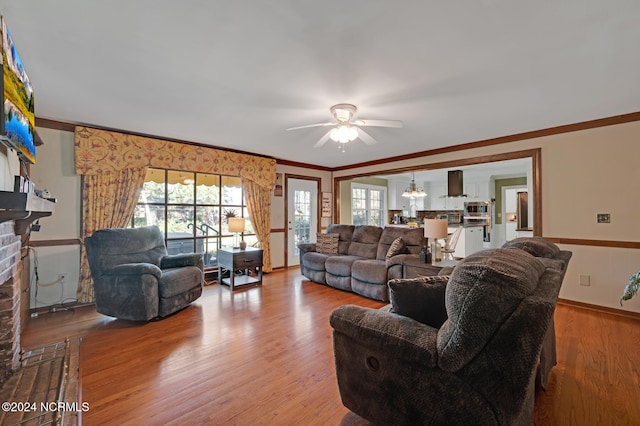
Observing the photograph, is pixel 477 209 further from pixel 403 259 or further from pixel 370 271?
pixel 370 271

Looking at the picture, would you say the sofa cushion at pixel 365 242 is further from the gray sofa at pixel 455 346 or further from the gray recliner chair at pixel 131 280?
the gray sofa at pixel 455 346

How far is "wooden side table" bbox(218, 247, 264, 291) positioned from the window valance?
143 cm

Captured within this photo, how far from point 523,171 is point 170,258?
7.98 m

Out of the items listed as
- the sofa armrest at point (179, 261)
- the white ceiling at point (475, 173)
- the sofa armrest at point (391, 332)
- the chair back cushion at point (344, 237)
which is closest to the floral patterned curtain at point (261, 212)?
the chair back cushion at point (344, 237)

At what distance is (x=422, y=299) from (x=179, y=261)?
3267 millimetres

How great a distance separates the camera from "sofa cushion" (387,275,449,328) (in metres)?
1.49

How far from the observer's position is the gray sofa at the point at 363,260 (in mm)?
3824

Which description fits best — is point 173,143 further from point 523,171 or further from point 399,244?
point 523,171

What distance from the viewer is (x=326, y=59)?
2.07 meters

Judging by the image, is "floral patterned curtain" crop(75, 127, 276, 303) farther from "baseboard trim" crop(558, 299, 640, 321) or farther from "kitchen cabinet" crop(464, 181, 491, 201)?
"kitchen cabinet" crop(464, 181, 491, 201)

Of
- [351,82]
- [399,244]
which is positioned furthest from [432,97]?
[399,244]

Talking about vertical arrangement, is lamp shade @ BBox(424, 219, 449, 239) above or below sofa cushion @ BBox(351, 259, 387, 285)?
above

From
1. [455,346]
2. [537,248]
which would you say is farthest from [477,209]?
[455,346]

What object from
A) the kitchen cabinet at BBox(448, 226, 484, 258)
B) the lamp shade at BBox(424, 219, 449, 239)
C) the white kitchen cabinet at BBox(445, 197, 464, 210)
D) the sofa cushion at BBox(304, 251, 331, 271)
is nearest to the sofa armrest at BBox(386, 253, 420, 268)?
the lamp shade at BBox(424, 219, 449, 239)
